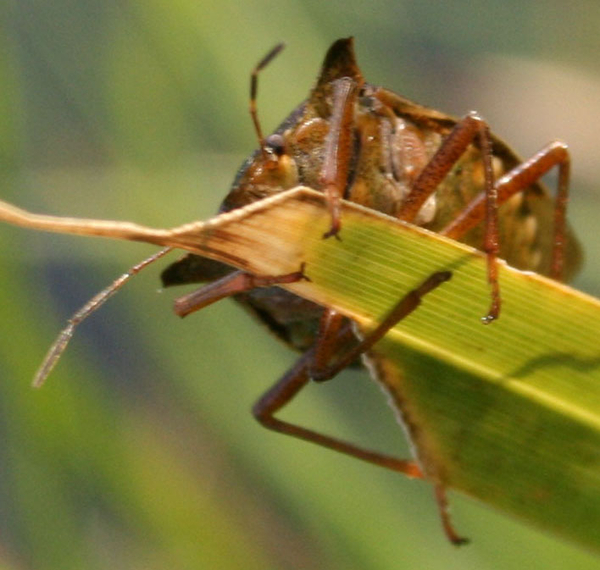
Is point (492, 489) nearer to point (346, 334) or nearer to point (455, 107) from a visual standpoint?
point (346, 334)

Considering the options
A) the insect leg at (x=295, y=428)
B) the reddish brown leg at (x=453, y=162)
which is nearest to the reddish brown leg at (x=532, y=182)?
the reddish brown leg at (x=453, y=162)

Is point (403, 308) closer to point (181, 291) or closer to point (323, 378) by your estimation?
point (323, 378)

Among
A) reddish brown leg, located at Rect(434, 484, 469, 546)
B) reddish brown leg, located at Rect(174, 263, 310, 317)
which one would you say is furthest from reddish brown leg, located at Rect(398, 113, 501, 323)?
reddish brown leg, located at Rect(434, 484, 469, 546)

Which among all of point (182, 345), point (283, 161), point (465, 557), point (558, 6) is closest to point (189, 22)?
point (182, 345)

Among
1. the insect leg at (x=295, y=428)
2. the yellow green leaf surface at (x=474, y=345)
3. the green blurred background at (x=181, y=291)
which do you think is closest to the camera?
the yellow green leaf surface at (x=474, y=345)

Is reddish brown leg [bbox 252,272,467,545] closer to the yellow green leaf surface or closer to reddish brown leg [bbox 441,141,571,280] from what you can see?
the yellow green leaf surface

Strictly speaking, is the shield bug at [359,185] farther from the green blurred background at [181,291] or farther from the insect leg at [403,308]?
the green blurred background at [181,291]

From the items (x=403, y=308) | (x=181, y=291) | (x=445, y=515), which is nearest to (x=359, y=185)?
(x=403, y=308)
